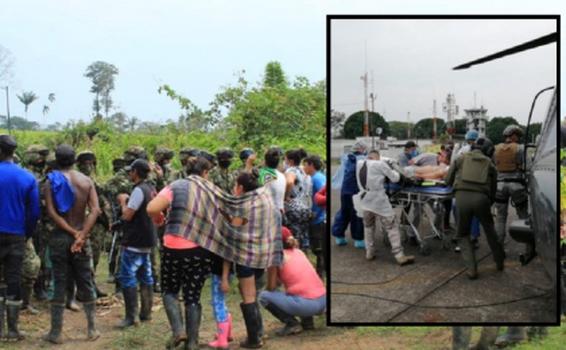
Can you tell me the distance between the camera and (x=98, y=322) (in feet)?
21.2

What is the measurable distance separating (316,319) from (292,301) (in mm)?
604

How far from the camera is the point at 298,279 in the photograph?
581 centimetres

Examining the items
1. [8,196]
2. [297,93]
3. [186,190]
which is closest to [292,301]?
[186,190]

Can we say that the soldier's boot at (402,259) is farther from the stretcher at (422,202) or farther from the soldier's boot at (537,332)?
the soldier's boot at (537,332)

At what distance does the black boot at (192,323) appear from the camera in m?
5.32

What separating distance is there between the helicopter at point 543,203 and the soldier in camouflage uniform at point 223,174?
420 cm

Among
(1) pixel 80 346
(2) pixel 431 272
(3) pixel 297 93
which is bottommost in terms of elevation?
(1) pixel 80 346

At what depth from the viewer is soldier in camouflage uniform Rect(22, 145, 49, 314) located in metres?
6.15

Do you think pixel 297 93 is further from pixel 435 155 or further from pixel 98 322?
pixel 435 155

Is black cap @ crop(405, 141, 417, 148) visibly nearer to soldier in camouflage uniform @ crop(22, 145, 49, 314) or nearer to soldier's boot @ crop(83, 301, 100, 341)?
soldier's boot @ crop(83, 301, 100, 341)

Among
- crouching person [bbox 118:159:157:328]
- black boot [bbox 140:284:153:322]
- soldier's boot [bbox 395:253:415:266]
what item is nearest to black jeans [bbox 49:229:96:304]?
crouching person [bbox 118:159:157:328]

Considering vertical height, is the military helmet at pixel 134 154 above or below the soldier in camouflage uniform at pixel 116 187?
above

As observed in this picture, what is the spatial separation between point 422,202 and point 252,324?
106 inches

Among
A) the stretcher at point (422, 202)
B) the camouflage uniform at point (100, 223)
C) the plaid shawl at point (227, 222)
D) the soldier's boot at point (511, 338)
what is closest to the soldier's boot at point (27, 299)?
the camouflage uniform at point (100, 223)
